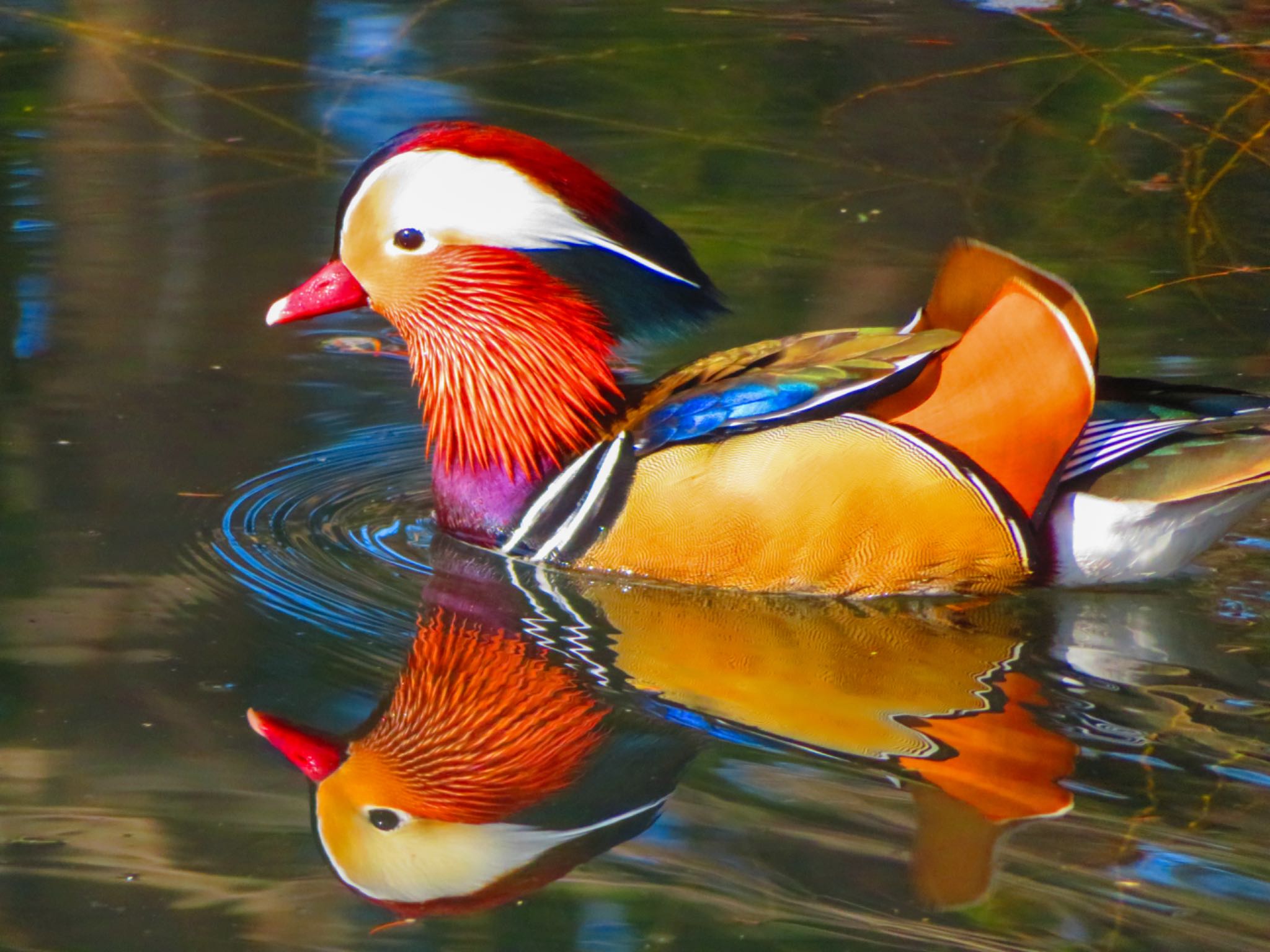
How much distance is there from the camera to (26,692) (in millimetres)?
3631

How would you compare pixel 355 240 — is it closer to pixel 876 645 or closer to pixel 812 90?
pixel 876 645

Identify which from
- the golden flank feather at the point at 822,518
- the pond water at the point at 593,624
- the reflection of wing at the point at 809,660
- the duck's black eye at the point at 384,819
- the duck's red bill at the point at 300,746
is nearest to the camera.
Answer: the pond water at the point at 593,624

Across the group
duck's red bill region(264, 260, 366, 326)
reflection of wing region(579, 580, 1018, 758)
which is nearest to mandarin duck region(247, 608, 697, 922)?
reflection of wing region(579, 580, 1018, 758)

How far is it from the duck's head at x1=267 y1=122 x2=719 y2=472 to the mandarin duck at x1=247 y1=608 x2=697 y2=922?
745 millimetres

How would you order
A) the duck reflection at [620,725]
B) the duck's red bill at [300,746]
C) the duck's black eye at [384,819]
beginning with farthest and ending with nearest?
the duck's red bill at [300,746], the duck's black eye at [384,819], the duck reflection at [620,725]

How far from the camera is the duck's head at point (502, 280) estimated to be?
416cm

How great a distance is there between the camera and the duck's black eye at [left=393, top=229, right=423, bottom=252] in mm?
4312

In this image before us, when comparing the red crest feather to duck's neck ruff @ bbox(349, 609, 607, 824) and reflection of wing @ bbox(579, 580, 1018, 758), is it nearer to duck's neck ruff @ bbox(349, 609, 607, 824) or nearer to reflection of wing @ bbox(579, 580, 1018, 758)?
reflection of wing @ bbox(579, 580, 1018, 758)

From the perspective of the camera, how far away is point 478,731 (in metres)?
3.55

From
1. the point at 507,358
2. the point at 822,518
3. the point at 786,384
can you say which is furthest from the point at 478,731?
the point at 507,358

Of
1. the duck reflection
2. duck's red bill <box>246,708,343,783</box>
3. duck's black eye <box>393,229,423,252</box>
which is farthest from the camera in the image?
duck's black eye <box>393,229,423,252</box>

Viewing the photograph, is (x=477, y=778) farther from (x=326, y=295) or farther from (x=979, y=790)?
(x=326, y=295)

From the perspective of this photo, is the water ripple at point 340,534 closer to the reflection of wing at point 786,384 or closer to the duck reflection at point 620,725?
the duck reflection at point 620,725

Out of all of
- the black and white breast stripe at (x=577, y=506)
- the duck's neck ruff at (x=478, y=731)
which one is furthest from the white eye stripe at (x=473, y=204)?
the duck's neck ruff at (x=478, y=731)
